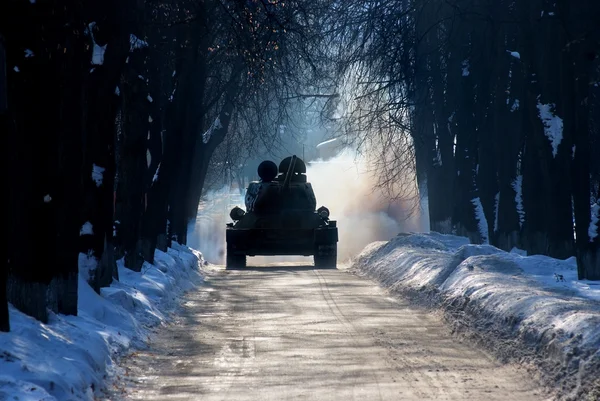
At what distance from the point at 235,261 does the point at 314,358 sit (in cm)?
1736

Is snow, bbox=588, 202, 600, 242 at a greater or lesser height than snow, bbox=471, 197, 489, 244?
lesser

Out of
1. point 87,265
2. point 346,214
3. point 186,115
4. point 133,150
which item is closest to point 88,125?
point 87,265

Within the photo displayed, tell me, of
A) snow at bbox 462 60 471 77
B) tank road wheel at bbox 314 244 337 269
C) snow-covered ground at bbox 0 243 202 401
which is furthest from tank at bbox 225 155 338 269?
snow-covered ground at bbox 0 243 202 401

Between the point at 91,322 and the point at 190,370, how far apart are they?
193 centimetres

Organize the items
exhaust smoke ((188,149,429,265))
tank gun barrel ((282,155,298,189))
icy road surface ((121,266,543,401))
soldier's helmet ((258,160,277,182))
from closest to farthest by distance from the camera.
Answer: icy road surface ((121,266,543,401)) < tank gun barrel ((282,155,298,189)) < soldier's helmet ((258,160,277,182)) < exhaust smoke ((188,149,429,265))

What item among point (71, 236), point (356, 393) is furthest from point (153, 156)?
point (356, 393)

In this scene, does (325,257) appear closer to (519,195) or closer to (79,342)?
(519,195)

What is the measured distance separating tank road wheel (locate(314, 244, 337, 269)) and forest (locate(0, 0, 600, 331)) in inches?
142

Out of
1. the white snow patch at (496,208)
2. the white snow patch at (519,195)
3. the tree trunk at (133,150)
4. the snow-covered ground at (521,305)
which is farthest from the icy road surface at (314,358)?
the white snow patch at (496,208)

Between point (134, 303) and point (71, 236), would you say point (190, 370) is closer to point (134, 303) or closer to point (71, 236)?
point (71, 236)

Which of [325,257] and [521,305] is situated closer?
[521,305]

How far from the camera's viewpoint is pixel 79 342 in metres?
9.54

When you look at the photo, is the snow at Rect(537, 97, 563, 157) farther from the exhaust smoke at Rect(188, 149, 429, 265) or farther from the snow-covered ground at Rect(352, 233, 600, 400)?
the exhaust smoke at Rect(188, 149, 429, 265)

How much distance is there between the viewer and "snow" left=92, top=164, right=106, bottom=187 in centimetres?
1404
